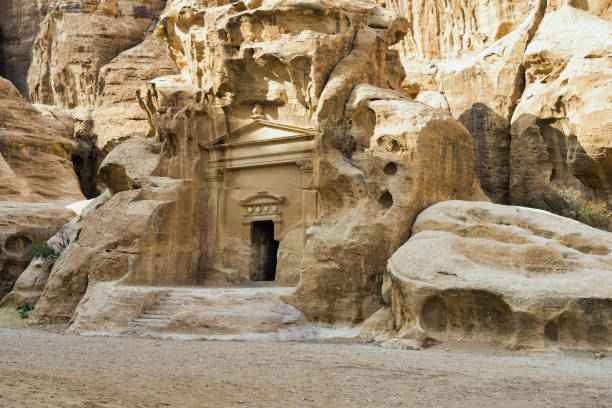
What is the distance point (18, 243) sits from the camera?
83.4 feet

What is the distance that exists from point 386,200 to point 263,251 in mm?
6183

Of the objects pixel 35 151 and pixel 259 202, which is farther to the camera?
pixel 35 151

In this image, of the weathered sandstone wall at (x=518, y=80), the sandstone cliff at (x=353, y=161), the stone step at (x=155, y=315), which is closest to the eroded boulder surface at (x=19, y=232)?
the sandstone cliff at (x=353, y=161)

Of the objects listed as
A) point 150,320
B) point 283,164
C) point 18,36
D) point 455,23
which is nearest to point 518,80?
point 455,23

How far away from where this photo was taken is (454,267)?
13219 mm

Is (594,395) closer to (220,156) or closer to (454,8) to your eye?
(220,156)

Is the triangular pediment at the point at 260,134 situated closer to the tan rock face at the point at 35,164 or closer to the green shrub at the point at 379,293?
the green shrub at the point at 379,293

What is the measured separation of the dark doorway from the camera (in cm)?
2175

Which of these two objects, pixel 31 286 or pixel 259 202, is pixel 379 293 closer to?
pixel 259 202

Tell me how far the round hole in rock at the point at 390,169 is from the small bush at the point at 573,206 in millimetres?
7431

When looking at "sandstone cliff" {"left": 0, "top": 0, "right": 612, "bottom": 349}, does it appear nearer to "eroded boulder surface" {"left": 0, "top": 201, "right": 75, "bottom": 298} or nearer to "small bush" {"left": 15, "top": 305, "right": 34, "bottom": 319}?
"small bush" {"left": 15, "top": 305, "right": 34, "bottom": 319}

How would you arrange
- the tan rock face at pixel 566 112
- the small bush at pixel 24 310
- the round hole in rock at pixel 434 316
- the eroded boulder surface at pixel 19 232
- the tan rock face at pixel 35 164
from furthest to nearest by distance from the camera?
1. the tan rock face at pixel 35 164
2. the eroded boulder surface at pixel 19 232
3. the tan rock face at pixel 566 112
4. the small bush at pixel 24 310
5. the round hole in rock at pixel 434 316

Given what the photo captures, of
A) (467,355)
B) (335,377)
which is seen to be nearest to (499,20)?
(467,355)

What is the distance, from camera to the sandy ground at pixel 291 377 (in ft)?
23.1
